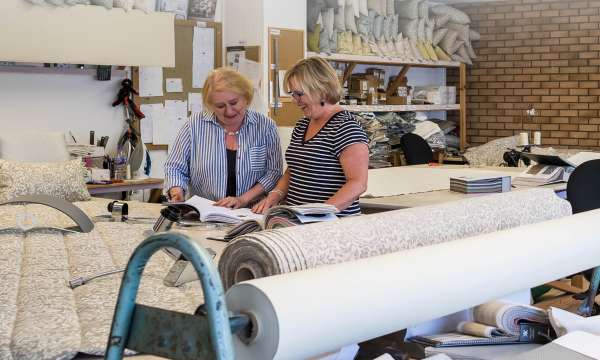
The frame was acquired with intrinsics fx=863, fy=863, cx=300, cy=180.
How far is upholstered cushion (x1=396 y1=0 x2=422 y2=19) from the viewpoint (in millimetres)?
9828

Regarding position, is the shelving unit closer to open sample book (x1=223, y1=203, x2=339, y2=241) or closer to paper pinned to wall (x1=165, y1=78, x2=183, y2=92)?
paper pinned to wall (x1=165, y1=78, x2=183, y2=92)

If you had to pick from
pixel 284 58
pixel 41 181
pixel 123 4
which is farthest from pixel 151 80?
pixel 41 181

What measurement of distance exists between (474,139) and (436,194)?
585 centimetres

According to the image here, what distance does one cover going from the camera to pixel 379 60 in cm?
912

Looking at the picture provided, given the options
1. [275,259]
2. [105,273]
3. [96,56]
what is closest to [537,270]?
[275,259]

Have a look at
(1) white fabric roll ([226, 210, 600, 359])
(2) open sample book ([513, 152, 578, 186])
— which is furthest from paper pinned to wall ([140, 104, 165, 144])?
(1) white fabric roll ([226, 210, 600, 359])

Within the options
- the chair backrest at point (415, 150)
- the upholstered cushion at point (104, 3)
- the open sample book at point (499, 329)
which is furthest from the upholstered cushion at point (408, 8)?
the open sample book at point (499, 329)

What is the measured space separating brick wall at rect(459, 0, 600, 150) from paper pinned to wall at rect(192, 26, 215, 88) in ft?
13.6

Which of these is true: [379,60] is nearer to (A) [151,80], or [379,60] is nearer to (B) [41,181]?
(A) [151,80]

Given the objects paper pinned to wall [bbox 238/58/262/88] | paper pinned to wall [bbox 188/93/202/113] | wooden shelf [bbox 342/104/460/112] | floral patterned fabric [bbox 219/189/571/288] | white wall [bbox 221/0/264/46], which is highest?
white wall [bbox 221/0/264/46]

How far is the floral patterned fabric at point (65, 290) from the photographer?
1862 mm

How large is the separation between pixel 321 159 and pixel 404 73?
641 centimetres

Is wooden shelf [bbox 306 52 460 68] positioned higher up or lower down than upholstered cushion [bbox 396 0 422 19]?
lower down

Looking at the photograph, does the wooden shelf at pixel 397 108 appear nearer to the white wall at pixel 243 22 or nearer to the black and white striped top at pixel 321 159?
the white wall at pixel 243 22
